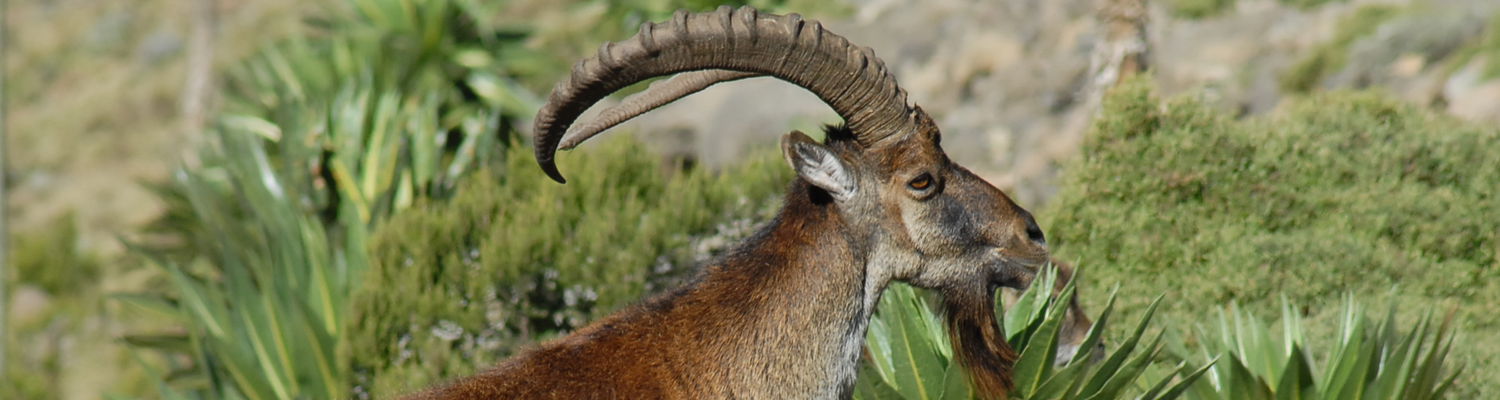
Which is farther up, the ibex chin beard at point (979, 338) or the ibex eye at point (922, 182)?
the ibex eye at point (922, 182)

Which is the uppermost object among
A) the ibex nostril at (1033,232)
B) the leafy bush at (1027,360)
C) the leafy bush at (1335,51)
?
the leafy bush at (1335,51)

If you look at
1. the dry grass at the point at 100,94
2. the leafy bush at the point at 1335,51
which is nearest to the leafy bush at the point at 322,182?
the leafy bush at the point at 1335,51

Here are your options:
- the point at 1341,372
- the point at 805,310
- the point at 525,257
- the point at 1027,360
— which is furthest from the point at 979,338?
the point at 525,257

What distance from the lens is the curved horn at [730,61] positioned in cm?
→ 389

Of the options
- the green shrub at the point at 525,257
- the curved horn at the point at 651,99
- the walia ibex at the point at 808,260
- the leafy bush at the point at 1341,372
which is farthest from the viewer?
the green shrub at the point at 525,257

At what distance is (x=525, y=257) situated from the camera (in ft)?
28.6

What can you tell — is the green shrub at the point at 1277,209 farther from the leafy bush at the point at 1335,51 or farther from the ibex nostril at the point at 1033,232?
the leafy bush at the point at 1335,51

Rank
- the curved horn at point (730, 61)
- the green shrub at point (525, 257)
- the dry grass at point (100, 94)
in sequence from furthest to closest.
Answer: the dry grass at point (100, 94), the green shrub at point (525, 257), the curved horn at point (730, 61)

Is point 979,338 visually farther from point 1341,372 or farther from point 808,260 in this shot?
point 1341,372

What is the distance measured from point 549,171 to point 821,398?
3.20 ft

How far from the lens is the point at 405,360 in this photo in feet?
27.8

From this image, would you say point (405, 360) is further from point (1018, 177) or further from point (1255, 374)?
point (1018, 177)

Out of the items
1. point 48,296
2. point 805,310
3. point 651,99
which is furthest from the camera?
point 48,296

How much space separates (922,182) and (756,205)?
5211mm
